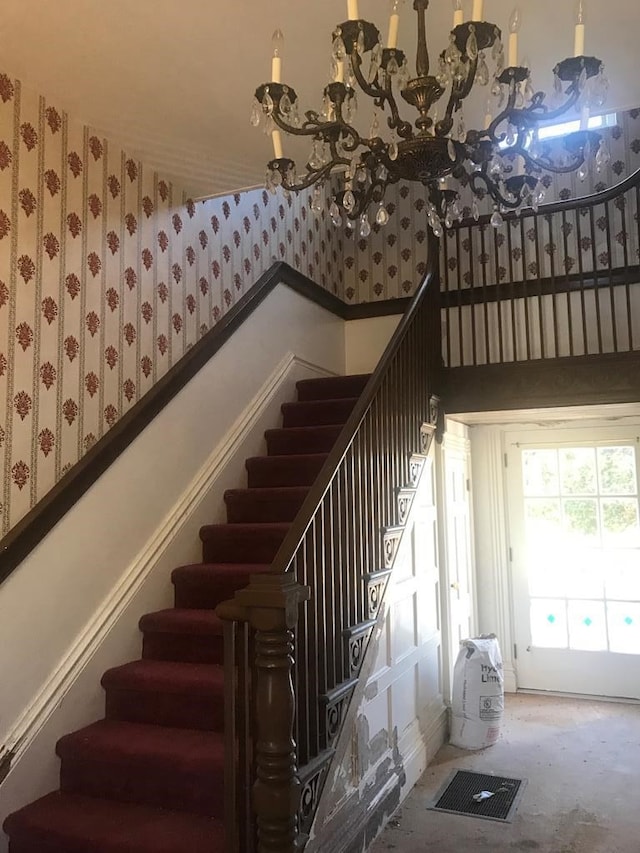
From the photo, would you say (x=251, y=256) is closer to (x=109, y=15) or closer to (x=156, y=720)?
(x=109, y=15)

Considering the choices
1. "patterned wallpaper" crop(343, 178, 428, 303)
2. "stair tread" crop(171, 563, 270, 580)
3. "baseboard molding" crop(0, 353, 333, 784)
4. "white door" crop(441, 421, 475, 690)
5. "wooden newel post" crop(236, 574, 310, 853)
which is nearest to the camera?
"wooden newel post" crop(236, 574, 310, 853)

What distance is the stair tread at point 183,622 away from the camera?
300cm

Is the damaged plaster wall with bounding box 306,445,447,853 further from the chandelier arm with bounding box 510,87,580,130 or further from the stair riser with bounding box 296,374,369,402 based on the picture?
the chandelier arm with bounding box 510,87,580,130

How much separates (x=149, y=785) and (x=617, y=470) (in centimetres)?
416

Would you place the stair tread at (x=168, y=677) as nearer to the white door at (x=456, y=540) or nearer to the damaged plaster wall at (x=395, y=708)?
the damaged plaster wall at (x=395, y=708)

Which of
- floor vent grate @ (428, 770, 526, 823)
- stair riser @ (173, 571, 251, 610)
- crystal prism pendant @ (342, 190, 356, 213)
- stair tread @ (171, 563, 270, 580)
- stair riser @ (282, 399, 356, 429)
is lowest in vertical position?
floor vent grate @ (428, 770, 526, 823)

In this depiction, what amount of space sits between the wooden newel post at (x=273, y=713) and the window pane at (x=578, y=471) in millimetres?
3913

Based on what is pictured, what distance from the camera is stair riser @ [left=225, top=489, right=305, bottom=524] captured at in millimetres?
3697

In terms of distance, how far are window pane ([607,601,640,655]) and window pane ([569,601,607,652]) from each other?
0.06 m

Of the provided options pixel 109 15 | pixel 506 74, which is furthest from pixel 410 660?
pixel 109 15

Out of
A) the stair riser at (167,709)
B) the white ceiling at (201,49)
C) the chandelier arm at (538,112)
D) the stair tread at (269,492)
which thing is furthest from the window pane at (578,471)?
the chandelier arm at (538,112)

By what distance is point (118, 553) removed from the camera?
313cm

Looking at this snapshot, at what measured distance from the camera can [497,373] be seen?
14.0 feet

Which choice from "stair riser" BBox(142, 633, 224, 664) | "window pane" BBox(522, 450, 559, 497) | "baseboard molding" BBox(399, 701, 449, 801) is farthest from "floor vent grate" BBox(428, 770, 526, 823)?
"window pane" BBox(522, 450, 559, 497)
